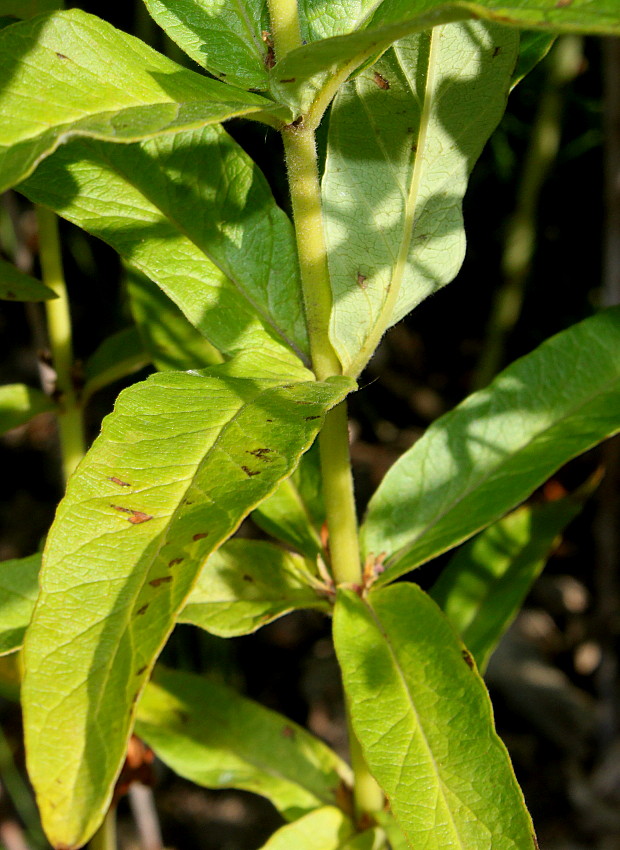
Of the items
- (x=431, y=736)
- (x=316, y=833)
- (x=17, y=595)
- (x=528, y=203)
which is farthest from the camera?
(x=528, y=203)

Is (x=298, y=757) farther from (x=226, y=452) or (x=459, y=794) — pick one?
(x=226, y=452)

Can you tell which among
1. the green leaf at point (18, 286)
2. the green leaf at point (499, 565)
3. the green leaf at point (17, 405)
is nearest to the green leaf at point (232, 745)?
the green leaf at point (499, 565)

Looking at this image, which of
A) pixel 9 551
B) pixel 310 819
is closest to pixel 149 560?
pixel 310 819

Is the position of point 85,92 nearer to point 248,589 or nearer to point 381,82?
point 381,82

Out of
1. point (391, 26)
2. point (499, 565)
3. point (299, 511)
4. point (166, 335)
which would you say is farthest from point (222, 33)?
point (499, 565)

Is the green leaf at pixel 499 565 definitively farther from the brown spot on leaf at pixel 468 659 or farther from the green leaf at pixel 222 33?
the green leaf at pixel 222 33

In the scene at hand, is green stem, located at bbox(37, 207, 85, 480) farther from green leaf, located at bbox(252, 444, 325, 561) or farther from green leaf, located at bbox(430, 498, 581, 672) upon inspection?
green leaf, located at bbox(430, 498, 581, 672)
